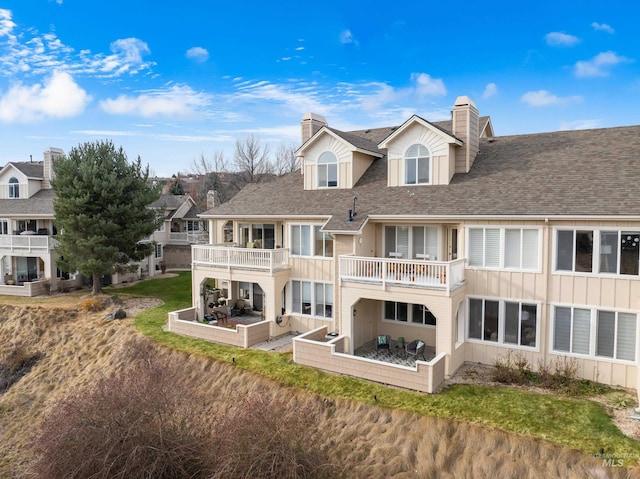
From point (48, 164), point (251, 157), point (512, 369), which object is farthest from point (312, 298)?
point (251, 157)

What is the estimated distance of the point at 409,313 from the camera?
17.6 m

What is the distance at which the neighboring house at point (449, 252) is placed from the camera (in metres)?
13.3

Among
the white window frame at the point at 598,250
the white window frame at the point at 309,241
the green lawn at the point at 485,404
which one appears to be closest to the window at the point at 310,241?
the white window frame at the point at 309,241

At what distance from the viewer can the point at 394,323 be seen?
17.9 meters

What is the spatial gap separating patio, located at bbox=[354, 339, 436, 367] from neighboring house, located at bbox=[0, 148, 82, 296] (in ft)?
71.2

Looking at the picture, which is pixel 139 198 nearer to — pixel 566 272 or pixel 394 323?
pixel 394 323

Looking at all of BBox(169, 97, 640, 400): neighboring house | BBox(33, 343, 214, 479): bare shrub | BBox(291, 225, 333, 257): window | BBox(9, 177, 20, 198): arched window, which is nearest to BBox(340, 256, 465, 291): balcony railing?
BBox(169, 97, 640, 400): neighboring house

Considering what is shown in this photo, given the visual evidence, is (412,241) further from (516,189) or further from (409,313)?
(516,189)

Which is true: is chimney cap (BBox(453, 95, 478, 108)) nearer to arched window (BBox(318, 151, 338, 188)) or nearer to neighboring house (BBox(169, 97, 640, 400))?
neighboring house (BBox(169, 97, 640, 400))

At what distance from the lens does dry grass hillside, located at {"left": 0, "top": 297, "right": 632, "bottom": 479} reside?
1016cm

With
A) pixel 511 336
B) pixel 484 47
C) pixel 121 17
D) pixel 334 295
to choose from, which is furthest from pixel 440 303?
pixel 121 17

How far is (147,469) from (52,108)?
2881 cm

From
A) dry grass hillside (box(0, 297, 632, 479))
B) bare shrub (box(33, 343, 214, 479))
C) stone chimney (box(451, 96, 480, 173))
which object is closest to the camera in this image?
bare shrub (box(33, 343, 214, 479))

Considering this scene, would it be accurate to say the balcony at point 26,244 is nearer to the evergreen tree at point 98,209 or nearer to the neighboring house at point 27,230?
the neighboring house at point 27,230
